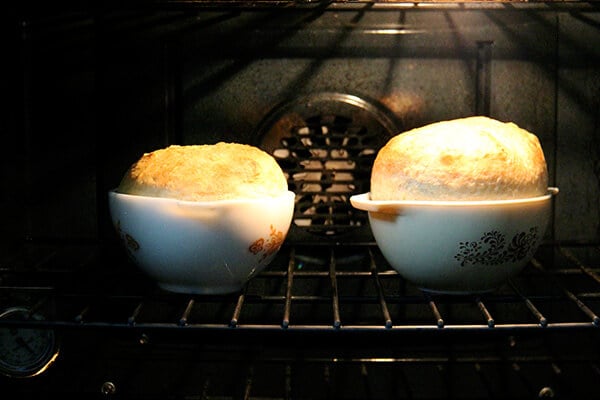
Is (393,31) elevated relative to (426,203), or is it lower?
elevated

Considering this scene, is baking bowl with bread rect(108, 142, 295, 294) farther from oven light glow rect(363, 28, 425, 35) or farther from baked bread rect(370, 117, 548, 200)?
oven light glow rect(363, 28, 425, 35)

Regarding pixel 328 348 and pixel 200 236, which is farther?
pixel 328 348

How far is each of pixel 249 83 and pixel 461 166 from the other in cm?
34

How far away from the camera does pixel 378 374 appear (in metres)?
0.92

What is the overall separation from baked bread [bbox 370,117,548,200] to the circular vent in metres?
0.15

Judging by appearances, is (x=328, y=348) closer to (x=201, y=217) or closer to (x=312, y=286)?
(x=312, y=286)

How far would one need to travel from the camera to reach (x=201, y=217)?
69cm

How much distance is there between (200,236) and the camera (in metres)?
0.70

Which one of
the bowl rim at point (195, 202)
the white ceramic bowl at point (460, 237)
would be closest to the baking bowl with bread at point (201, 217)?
the bowl rim at point (195, 202)

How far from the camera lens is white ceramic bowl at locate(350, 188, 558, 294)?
70cm

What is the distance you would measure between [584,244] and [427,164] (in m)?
0.30

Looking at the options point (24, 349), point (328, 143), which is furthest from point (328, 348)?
point (24, 349)

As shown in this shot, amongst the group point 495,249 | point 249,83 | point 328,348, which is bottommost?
point 328,348

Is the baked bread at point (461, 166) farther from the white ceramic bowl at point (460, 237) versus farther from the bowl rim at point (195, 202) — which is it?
the bowl rim at point (195, 202)
